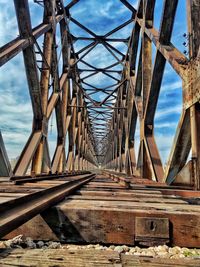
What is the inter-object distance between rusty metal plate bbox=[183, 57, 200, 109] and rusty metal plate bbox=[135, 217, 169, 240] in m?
2.30

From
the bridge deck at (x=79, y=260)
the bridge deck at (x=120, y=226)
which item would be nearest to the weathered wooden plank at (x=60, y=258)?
the bridge deck at (x=79, y=260)

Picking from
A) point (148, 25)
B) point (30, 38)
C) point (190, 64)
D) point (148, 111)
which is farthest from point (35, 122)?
point (190, 64)

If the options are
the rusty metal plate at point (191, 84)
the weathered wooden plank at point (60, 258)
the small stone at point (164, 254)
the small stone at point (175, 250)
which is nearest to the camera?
the weathered wooden plank at point (60, 258)

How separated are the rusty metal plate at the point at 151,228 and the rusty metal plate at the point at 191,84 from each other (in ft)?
7.53

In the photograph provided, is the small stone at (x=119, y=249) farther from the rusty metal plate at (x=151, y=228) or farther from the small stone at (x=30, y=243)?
the small stone at (x=30, y=243)

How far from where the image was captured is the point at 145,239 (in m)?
1.55

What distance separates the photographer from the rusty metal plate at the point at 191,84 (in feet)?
11.5

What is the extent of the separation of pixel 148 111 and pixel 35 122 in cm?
333

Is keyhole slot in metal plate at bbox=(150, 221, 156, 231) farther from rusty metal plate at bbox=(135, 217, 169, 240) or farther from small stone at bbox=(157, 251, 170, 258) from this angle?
small stone at bbox=(157, 251, 170, 258)

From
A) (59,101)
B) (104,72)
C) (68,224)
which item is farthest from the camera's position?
(104,72)

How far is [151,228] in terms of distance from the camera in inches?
62.7

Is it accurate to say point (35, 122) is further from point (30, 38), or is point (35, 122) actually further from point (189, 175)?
point (189, 175)

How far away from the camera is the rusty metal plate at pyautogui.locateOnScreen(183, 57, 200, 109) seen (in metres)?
3.51

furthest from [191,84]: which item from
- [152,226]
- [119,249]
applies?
[119,249]
